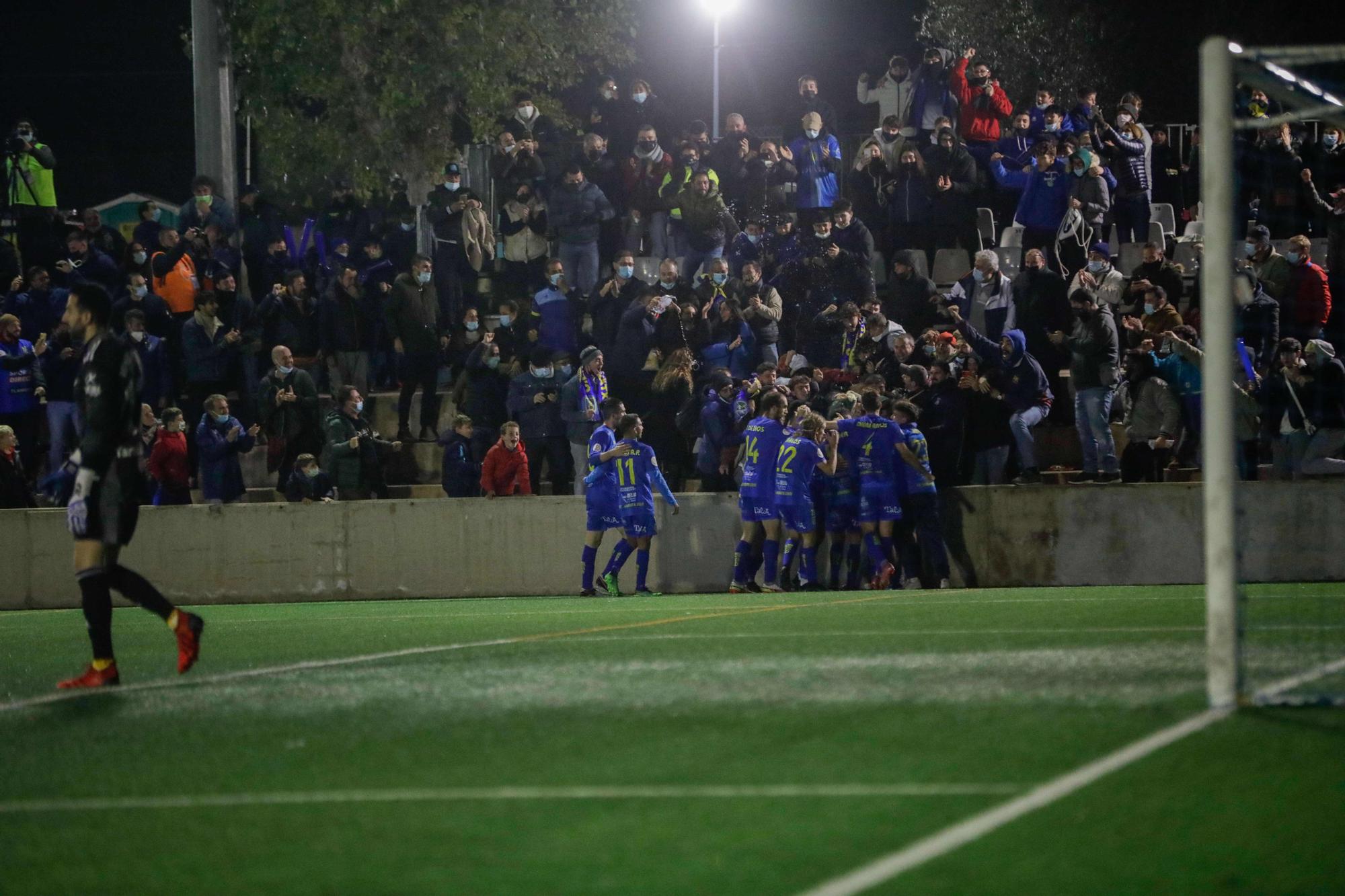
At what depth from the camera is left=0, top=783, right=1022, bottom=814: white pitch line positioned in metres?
6.07

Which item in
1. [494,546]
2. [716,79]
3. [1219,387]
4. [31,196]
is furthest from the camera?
[716,79]

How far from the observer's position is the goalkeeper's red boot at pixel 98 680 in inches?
403

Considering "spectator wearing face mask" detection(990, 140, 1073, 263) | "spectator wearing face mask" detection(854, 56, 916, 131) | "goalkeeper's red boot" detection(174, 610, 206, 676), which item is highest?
"spectator wearing face mask" detection(854, 56, 916, 131)

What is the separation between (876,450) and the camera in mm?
20109

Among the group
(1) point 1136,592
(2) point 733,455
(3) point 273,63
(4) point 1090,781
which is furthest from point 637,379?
(4) point 1090,781

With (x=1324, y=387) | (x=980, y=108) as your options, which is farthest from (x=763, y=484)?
(x=980, y=108)

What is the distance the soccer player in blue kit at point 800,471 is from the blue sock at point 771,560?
0.92 feet

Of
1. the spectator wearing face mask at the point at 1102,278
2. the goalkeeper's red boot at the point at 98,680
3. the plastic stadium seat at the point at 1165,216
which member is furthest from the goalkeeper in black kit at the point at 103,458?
the plastic stadium seat at the point at 1165,216

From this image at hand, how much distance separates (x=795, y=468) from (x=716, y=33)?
2545 centimetres

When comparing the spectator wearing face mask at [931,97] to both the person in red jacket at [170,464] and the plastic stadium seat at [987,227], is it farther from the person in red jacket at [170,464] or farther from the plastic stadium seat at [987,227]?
the person in red jacket at [170,464]

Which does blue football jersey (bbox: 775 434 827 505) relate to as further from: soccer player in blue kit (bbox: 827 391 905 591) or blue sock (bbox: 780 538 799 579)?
blue sock (bbox: 780 538 799 579)

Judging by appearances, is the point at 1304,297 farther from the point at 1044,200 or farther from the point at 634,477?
the point at 634,477

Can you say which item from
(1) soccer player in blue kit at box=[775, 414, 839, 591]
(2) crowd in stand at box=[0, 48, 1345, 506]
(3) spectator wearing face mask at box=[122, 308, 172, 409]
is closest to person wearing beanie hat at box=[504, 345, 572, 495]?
(2) crowd in stand at box=[0, 48, 1345, 506]

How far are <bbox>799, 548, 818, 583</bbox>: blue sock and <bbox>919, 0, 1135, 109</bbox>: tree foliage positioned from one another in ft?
70.6
